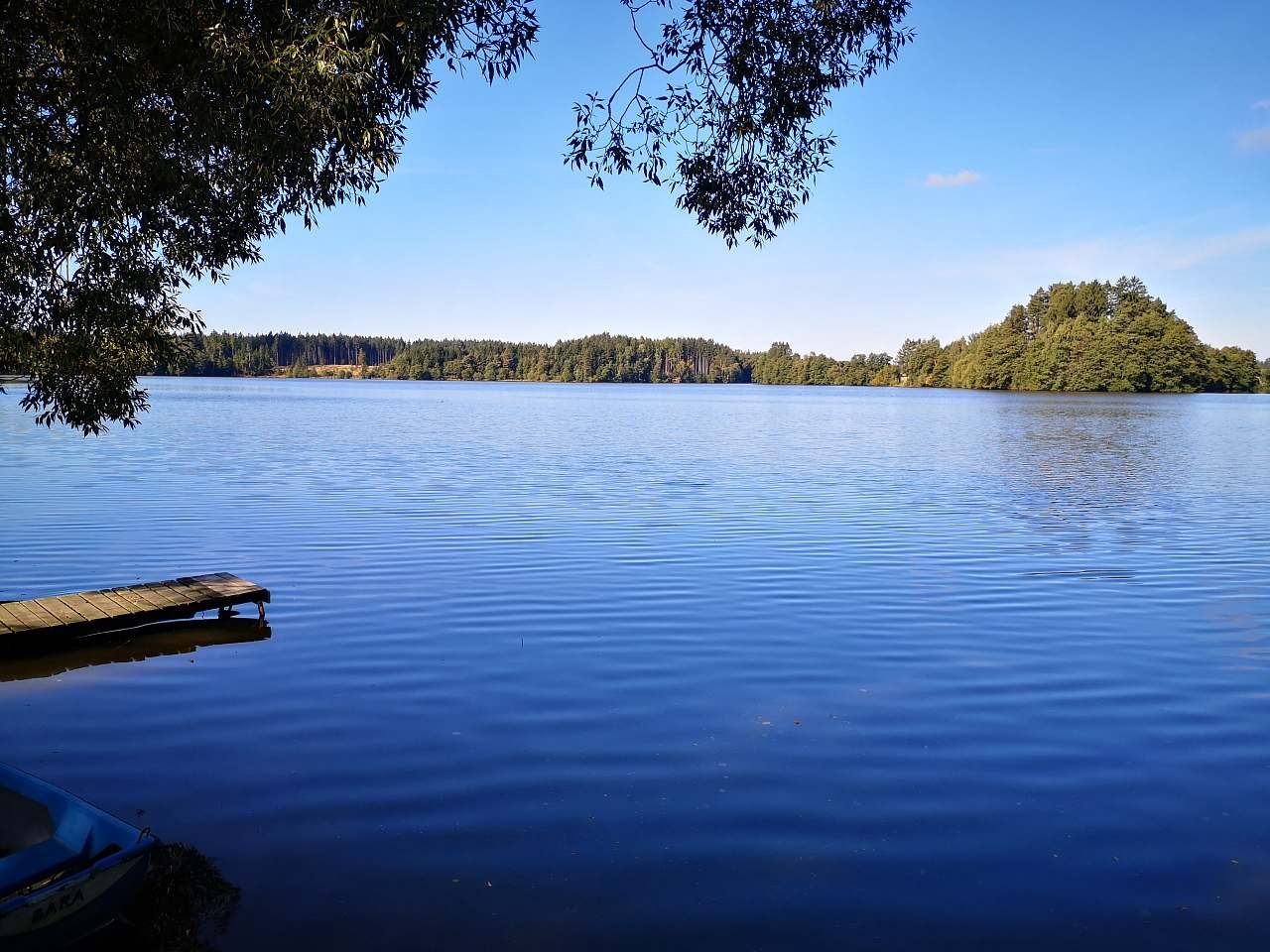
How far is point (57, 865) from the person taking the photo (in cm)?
476

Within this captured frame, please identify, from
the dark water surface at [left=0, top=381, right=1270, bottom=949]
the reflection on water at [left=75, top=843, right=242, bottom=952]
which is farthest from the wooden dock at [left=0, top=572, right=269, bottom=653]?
the reflection on water at [left=75, top=843, right=242, bottom=952]

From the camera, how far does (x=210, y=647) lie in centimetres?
1145

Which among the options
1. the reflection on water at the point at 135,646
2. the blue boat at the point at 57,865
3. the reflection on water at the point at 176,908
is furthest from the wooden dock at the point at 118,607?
the blue boat at the point at 57,865

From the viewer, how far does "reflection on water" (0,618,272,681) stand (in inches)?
412

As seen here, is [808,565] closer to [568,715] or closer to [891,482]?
[568,715]

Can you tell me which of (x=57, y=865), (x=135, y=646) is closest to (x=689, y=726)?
(x=57, y=865)

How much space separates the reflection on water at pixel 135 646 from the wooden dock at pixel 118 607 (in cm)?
16

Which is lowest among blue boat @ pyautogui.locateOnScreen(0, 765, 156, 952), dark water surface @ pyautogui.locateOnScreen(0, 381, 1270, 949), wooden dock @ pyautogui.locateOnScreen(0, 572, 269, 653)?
dark water surface @ pyautogui.locateOnScreen(0, 381, 1270, 949)

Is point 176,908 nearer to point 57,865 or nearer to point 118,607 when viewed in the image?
point 57,865

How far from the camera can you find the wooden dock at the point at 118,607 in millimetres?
10844

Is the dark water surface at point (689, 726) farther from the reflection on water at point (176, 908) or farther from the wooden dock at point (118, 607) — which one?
the wooden dock at point (118, 607)

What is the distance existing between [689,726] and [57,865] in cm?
508

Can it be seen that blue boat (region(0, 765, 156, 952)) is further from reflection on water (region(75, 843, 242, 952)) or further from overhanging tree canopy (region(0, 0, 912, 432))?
overhanging tree canopy (region(0, 0, 912, 432))

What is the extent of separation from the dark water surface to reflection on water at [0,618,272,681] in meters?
0.21
